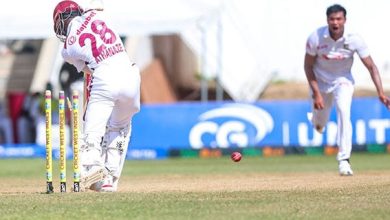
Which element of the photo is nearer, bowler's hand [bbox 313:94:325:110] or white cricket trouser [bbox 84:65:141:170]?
white cricket trouser [bbox 84:65:141:170]

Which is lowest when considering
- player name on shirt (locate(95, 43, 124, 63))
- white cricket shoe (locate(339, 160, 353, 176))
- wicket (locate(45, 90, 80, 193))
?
white cricket shoe (locate(339, 160, 353, 176))

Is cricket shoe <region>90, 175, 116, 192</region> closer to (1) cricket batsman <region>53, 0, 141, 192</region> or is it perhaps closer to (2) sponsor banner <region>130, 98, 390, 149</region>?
(1) cricket batsman <region>53, 0, 141, 192</region>

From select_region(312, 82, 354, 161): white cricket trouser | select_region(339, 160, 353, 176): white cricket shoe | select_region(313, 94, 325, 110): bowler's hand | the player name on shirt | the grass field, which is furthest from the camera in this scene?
select_region(313, 94, 325, 110): bowler's hand

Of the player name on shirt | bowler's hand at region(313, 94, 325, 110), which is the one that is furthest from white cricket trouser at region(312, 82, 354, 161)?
the player name on shirt

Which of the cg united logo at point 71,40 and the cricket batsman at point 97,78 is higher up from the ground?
the cg united logo at point 71,40

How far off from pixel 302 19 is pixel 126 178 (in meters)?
10.9

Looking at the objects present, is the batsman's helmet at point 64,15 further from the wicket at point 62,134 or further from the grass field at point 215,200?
the grass field at point 215,200

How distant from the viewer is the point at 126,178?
16109 millimetres

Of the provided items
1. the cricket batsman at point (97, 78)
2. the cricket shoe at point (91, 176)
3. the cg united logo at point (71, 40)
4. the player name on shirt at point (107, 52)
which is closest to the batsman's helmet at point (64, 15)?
the cricket batsman at point (97, 78)

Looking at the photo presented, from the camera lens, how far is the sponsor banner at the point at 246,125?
2323 centimetres

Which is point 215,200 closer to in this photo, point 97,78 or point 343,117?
point 97,78

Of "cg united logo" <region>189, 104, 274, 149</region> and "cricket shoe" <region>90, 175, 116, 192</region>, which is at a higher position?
"cricket shoe" <region>90, 175, 116, 192</region>

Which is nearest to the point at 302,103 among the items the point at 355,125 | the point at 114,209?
the point at 355,125

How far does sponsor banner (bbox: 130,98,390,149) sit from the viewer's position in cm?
2323
